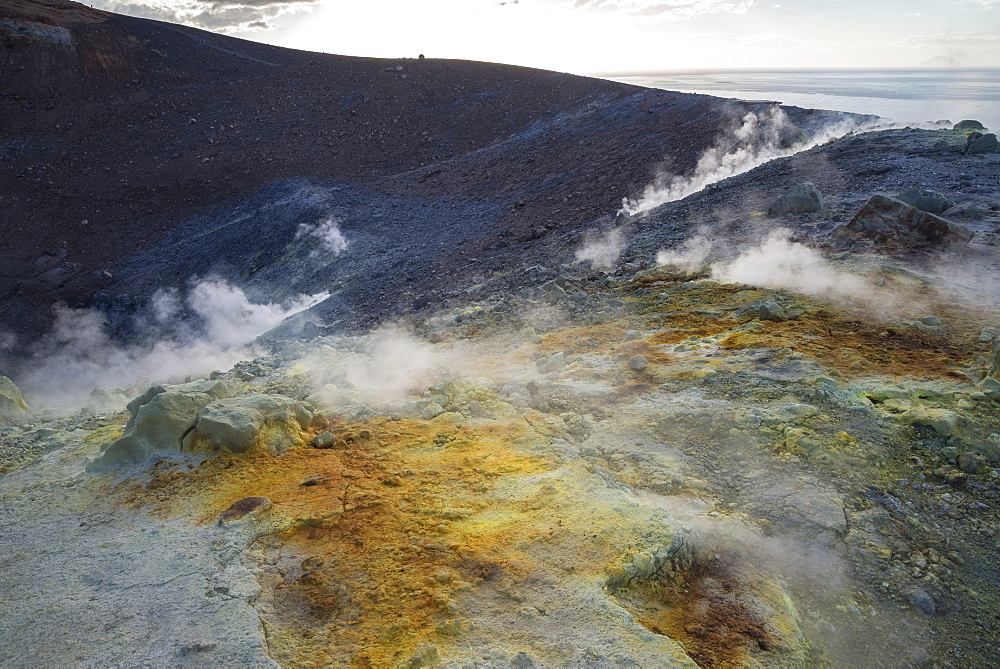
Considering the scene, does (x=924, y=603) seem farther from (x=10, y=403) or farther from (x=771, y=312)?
(x=10, y=403)

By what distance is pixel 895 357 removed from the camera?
5.15m

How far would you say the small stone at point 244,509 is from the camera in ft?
13.0

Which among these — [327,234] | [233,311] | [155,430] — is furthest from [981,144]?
[233,311]

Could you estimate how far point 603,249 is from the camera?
1022 cm

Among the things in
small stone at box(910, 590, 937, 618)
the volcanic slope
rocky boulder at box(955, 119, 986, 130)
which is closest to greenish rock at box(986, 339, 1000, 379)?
small stone at box(910, 590, 937, 618)

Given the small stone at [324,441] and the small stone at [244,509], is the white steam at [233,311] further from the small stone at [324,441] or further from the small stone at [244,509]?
the small stone at [244,509]

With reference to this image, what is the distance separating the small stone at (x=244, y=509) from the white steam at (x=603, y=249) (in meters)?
6.54

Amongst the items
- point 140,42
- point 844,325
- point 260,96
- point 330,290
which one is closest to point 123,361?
point 330,290

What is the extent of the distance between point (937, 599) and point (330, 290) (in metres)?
12.5

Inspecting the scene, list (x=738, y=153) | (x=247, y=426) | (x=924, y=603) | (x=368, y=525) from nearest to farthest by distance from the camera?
(x=924, y=603)
(x=368, y=525)
(x=247, y=426)
(x=738, y=153)

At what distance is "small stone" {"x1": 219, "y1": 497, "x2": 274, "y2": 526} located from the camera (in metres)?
3.97

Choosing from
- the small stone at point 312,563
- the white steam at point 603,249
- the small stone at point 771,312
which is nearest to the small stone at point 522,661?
the small stone at point 312,563

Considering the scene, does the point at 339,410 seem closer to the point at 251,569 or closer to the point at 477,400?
the point at 477,400

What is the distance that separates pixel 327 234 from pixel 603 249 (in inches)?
349
